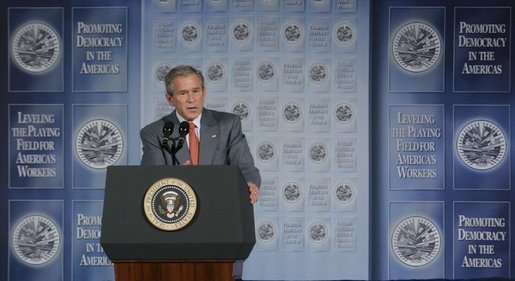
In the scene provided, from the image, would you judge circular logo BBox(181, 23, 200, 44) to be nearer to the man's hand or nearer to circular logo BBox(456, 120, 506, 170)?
circular logo BBox(456, 120, 506, 170)

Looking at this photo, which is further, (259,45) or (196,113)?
(259,45)

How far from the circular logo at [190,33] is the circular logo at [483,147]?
174 cm

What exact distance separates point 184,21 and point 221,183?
286 cm

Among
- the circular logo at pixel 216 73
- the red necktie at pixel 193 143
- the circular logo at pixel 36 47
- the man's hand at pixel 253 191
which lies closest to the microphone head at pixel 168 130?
the man's hand at pixel 253 191

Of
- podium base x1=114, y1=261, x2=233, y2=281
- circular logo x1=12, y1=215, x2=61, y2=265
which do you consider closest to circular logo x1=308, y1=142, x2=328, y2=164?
circular logo x1=12, y1=215, x2=61, y2=265

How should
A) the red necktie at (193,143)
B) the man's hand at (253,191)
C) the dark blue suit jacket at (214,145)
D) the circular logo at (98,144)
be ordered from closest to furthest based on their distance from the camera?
the man's hand at (253,191) → the dark blue suit jacket at (214,145) → the red necktie at (193,143) → the circular logo at (98,144)

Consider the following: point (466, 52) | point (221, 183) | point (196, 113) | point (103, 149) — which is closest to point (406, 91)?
point (466, 52)

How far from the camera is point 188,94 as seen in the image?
3.85m

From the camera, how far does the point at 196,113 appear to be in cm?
391

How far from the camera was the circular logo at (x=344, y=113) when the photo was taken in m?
5.83

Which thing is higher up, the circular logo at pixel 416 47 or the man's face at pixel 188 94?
the circular logo at pixel 416 47

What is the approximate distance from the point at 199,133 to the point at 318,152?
6.54 ft

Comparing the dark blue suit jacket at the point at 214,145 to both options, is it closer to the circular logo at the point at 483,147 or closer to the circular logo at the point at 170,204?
the circular logo at the point at 170,204

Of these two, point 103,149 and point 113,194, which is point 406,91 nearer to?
point 103,149
